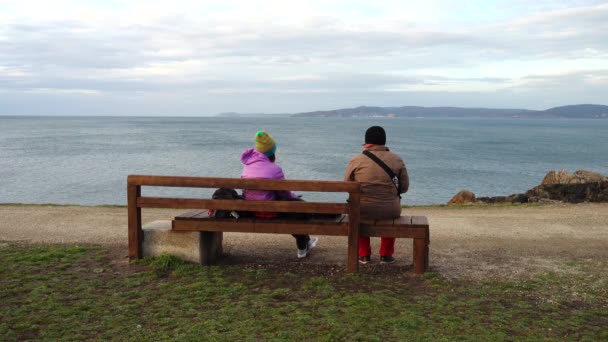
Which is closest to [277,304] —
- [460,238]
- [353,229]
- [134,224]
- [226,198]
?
[353,229]

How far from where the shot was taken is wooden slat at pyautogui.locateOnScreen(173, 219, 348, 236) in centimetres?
701

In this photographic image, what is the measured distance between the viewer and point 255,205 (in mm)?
6988

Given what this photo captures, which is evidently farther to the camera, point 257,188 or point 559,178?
point 559,178

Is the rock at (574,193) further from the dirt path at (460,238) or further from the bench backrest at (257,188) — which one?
the bench backrest at (257,188)

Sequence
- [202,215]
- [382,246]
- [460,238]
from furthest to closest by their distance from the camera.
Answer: [460,238]
[382,246]
[202,215]

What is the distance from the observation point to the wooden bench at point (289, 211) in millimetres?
6863

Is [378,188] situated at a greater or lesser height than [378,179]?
lesser

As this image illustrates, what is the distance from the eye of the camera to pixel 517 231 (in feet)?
33.8

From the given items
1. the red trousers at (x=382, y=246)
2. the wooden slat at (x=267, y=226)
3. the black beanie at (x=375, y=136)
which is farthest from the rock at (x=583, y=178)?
the wooden slat at (x=267, y=226)

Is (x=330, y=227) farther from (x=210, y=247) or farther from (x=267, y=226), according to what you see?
(x=210, y=247)

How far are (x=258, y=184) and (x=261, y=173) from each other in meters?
0.32

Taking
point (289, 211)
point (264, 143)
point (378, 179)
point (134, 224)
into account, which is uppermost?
point (264, 143)

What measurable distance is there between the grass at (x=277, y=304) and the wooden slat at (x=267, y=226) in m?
0.47

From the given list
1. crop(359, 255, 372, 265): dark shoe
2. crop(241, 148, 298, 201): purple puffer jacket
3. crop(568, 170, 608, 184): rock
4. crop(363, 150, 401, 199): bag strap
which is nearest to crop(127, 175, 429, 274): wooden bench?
crop(241, 148, 298, 201): purple puffer jacket
